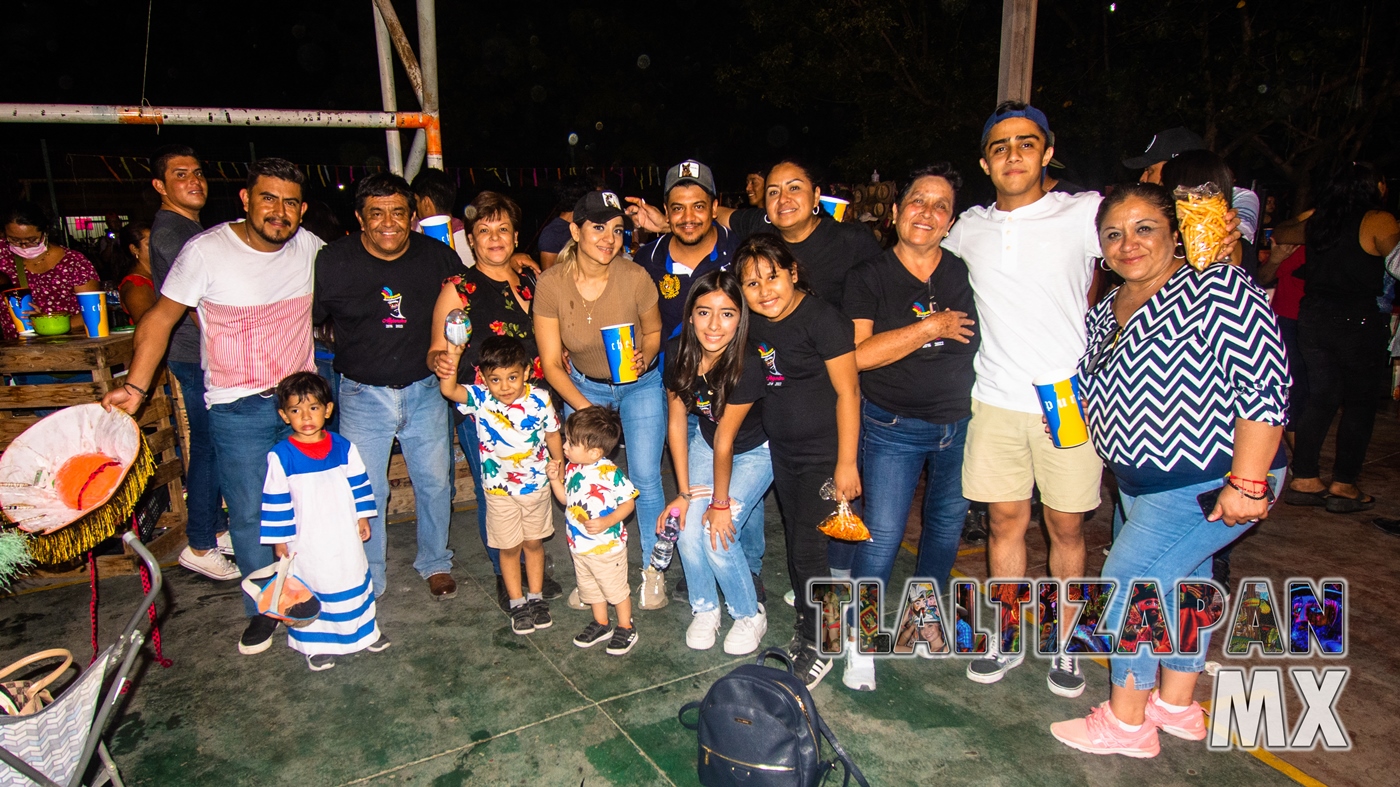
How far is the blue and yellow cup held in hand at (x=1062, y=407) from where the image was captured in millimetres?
2895

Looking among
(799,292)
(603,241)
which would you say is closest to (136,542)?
(603,241)

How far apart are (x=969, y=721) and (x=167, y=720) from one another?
3.33 metres

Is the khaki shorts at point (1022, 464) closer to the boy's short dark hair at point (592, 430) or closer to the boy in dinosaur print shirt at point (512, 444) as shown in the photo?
the boy's short dark hair at point (592, 430)

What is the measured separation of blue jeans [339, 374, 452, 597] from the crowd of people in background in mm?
15

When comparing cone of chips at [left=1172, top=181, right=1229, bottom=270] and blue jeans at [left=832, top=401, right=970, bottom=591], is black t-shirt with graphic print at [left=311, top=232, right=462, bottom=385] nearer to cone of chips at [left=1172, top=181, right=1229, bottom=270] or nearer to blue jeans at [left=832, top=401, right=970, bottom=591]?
blue jeans at [left=832, top=401, right=970, bottom=591]

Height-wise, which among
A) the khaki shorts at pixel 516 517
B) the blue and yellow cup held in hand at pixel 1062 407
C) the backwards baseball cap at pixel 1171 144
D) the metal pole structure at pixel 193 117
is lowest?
the khaki shorts at pixel 516 517

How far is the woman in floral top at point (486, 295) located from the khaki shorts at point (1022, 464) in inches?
84.7

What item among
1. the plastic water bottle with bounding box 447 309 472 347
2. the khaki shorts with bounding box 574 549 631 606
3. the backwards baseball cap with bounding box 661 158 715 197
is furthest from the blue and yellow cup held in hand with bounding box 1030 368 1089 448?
the plastic water bottle with bounding box 447 309 472 347

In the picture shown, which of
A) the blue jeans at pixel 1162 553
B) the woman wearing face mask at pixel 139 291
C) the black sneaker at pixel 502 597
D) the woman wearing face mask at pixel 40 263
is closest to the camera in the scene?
the blue jeans at pixel 1162 553

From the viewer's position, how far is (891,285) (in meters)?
3.33

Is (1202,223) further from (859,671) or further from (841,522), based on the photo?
(859,671)

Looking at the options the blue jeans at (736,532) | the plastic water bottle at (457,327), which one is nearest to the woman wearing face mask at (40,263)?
the plastic water bottle at (457,327)

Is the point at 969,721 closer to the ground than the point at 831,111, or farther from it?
closer to the ground

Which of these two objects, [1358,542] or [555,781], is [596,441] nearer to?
[555,781]
